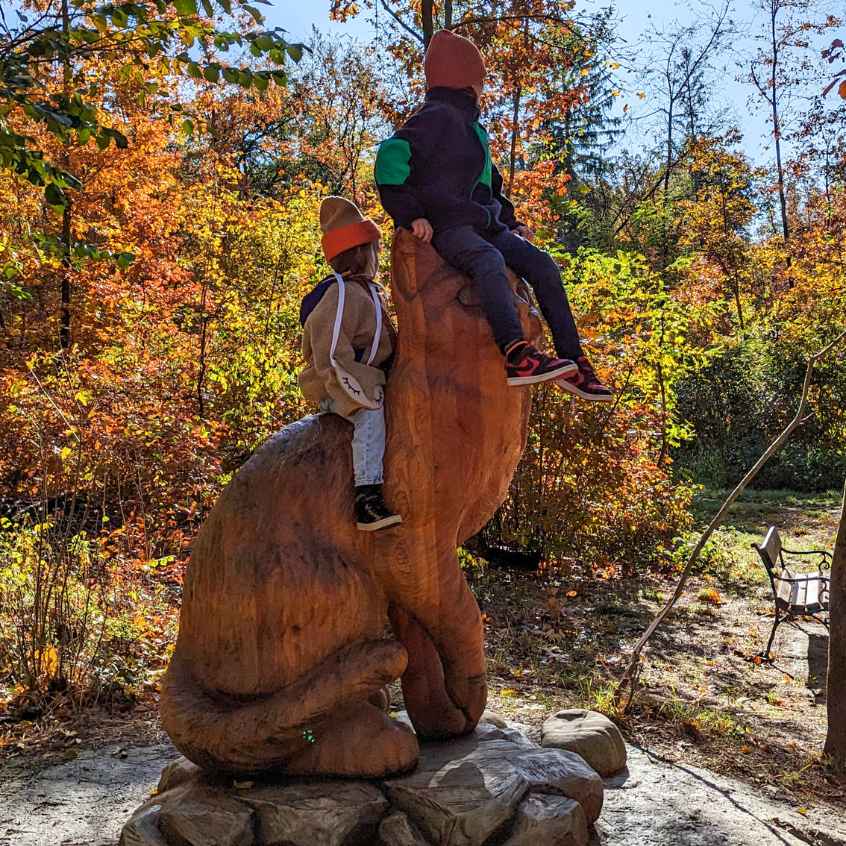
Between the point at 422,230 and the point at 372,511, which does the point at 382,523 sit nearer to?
the point at 372,511

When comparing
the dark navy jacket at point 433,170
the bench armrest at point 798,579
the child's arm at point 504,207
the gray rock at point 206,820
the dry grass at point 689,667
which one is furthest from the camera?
the bench armrest at point 798,579

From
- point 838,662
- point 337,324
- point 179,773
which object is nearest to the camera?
point 337,324

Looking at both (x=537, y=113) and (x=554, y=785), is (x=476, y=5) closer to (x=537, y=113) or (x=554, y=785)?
(x=537, y=113)

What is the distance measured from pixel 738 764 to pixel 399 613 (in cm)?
312

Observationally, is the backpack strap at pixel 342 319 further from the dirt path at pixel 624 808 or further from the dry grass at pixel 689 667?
the dry grass at pixel 689 667

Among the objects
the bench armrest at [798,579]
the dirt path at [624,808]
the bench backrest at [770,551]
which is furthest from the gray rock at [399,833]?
the bench armrest at [798,579]

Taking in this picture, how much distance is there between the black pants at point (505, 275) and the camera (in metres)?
3.44

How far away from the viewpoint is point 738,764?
5656mm

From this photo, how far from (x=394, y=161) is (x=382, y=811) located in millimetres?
2589

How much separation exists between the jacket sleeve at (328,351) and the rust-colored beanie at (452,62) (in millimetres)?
1058

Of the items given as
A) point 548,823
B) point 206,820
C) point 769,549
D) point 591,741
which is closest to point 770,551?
point 769,549

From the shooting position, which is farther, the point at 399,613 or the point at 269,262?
the point at 269,262

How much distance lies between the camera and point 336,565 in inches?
137

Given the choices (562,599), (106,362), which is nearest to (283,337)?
(106,362)
